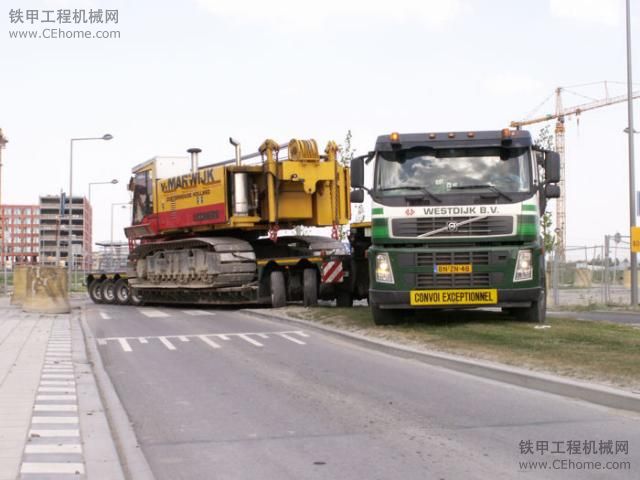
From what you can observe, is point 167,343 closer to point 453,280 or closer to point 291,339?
point 291,339

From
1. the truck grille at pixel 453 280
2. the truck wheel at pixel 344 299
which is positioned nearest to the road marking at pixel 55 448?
the truck grille at pixel 453 280

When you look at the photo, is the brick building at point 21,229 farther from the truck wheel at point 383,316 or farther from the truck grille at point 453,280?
the truck grille at point 453,280

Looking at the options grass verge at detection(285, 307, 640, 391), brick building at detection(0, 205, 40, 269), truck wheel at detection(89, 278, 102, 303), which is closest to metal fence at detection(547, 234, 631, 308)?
grass verge at detection(285, 307, 640, 391)

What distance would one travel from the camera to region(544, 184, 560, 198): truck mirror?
1369 cm

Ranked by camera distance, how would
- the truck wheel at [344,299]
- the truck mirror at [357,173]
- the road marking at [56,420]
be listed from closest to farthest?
the road marking at [56,420] < the truck mirror at [357,173] < the truck wheel at [344,299]

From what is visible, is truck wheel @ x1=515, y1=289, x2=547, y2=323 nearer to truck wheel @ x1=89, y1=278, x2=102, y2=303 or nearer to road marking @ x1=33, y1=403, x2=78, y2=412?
road marking @ x1=33, y1=403, x2=78, y2=412

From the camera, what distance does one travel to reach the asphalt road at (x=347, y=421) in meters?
5.75

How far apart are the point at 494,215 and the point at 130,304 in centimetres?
1917

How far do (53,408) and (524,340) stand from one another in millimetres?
6515

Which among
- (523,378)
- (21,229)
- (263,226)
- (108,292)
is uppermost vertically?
(21,229)

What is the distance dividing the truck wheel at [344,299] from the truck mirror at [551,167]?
27.2ft

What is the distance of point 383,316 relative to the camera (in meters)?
14.6

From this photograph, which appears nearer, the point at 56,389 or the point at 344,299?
the point at 56,389

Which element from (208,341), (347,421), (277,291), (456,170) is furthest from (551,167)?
(277,291)
